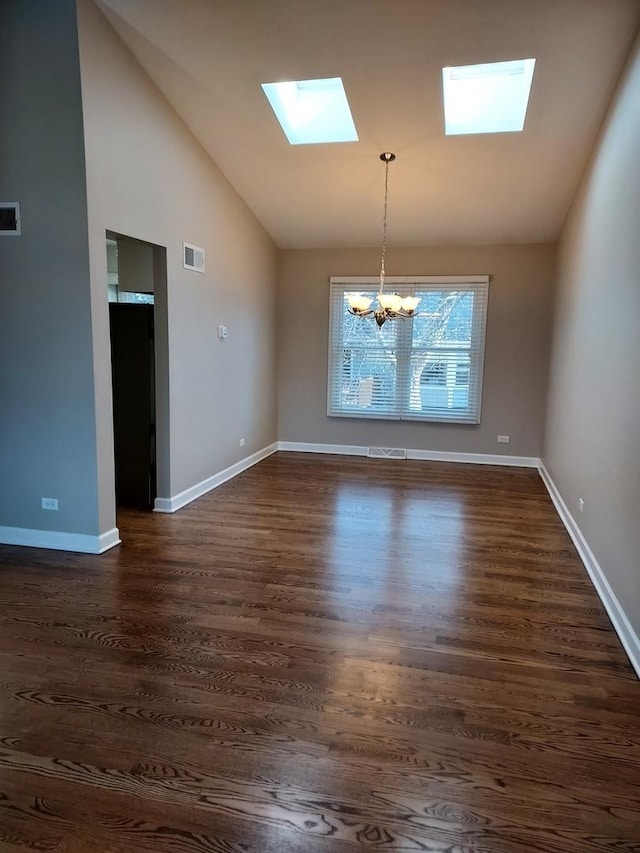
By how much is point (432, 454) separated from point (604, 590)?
12.8 feet

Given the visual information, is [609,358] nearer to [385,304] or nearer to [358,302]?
[385,304]

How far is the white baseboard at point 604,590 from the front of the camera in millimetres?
2479

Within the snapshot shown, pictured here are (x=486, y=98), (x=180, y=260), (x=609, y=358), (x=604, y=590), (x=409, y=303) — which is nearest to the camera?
(x=604, y=590)

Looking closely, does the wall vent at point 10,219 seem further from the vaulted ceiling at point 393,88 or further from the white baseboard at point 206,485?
the white baseboard at point 206,485

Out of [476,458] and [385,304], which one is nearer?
[385,304]

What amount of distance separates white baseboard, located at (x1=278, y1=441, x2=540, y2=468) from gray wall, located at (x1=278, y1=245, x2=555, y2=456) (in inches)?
2.6

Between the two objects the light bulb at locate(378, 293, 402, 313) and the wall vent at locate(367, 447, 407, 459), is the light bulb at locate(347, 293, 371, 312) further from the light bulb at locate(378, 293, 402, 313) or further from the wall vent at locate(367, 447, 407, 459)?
the wall vent at locate(367, 447, 407, 459)

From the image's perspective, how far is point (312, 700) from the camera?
2.15 metres

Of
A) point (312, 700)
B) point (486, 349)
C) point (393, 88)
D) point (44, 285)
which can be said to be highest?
point (393, 88)

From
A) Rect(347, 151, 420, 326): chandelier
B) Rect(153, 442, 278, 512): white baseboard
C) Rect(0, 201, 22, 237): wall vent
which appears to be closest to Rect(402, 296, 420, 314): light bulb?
Rect(347, 151, 420, 326): chandelier

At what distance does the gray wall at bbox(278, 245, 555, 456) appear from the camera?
639 cm

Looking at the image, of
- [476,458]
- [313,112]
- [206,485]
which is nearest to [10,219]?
[313,112]

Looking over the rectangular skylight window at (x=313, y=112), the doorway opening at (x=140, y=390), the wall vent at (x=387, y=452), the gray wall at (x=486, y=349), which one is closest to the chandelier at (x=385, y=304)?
the rectangular skylight window at (x=313, y=112)

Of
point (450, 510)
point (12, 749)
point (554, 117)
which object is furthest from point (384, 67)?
point (12, 749)
